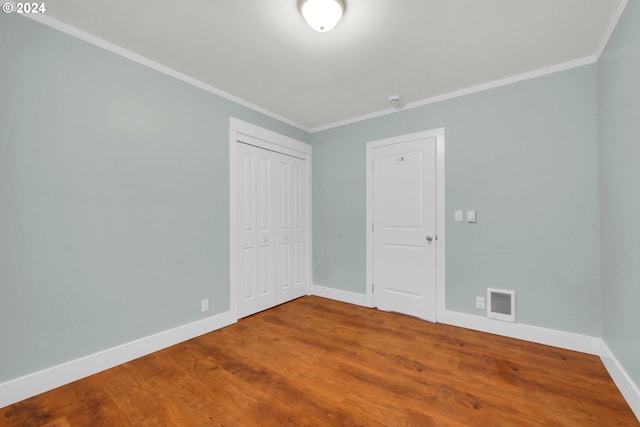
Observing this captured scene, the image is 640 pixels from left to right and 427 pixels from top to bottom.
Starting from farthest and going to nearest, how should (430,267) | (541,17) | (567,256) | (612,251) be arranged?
(430,267)
(567,256)
(612,251)
(541,17)

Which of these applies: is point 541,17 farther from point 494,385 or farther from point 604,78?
point 494,385

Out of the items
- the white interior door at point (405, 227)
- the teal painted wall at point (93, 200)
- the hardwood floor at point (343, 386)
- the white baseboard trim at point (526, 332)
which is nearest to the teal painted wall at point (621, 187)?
the white baseboard trim at point (526, 332)

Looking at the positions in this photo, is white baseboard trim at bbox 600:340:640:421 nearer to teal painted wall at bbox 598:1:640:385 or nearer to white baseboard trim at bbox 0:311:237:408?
teal painted wall at bbox 598:1:640:385

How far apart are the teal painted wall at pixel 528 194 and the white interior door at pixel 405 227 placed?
20cm

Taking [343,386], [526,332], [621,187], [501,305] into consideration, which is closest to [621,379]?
[526,332]

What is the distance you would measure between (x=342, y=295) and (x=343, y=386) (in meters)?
1.93

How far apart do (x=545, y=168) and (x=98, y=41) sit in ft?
13.0

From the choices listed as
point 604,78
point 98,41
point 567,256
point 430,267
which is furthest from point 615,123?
point 98,41

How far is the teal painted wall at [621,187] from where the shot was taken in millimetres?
1593

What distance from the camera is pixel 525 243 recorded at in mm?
2564

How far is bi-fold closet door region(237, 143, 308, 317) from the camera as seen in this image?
320 cm

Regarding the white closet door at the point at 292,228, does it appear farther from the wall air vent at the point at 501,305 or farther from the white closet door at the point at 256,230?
the wall air vent at the point at 501,305

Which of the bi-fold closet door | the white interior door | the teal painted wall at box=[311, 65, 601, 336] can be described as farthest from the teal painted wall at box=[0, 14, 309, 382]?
the teal painted wall at box=[311, 65, 601, 336]

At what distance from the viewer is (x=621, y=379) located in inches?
69.7
